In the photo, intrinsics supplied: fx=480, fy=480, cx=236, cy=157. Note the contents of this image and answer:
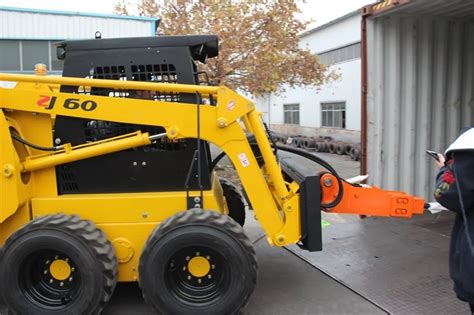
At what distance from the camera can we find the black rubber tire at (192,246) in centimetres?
357

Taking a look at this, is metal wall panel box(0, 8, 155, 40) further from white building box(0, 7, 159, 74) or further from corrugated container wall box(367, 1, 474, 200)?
corrugated container wall box(367, 1, 474, 200)

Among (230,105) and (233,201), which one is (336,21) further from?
(230,105)

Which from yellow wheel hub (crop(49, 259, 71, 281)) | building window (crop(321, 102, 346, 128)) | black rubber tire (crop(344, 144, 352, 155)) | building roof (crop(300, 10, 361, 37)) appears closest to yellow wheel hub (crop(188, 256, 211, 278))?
yellow wheel hub (crop(49, 259, 71, 281))

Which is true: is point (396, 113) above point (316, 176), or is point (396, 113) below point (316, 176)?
above

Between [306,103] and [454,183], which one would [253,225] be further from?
[306,103]

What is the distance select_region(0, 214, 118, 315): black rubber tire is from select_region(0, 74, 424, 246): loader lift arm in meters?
0.36

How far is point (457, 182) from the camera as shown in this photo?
272 cm

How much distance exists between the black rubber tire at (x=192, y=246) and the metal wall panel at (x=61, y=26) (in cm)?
1271

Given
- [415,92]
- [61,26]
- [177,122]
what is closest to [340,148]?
[61,26]

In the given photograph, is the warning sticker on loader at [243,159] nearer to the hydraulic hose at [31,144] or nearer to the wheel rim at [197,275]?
the wheel rim at [197,275]

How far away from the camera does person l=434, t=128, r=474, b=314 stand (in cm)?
269

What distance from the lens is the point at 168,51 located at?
4.03 m

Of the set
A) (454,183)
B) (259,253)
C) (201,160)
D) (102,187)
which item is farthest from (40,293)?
(454,183)

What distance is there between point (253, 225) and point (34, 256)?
3772mm
